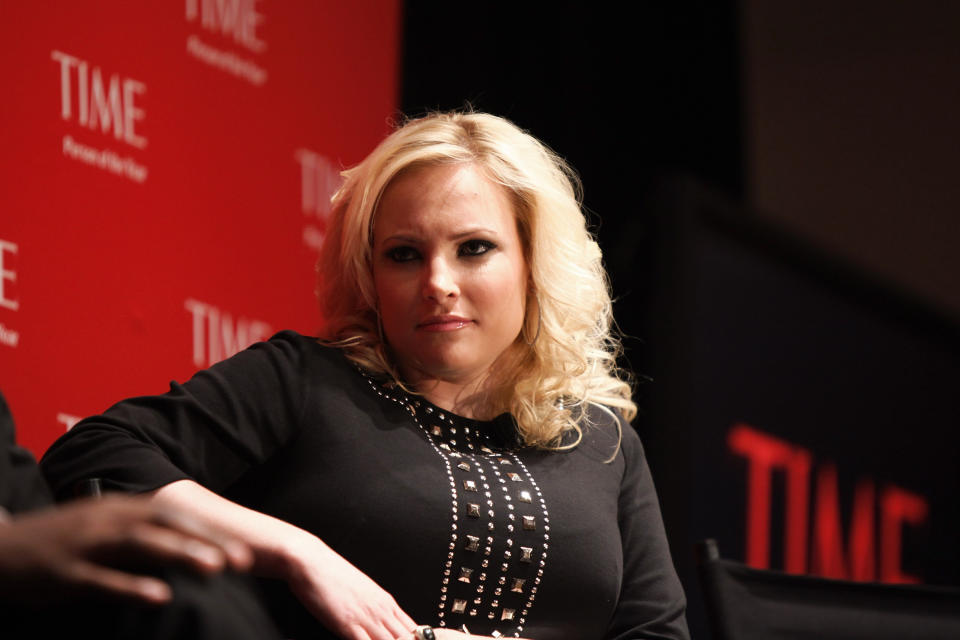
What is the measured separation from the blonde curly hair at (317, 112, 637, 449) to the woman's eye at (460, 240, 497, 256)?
10 cm

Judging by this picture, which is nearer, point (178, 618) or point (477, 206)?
point (178, 618)

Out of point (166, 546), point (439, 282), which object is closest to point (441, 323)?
point (439, 282)

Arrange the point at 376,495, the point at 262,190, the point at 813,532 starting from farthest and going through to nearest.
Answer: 1. the point at 813,532
2. the point at 262,190
3. the point at 376,495

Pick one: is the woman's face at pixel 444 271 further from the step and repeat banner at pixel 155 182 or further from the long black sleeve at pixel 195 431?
the step and repeat banner at pixel 155 182

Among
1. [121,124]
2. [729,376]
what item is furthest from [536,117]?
[121,124]

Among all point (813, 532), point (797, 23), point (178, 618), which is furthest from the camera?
point (797, 23)

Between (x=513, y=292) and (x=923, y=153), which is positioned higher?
(x=923, y=153)

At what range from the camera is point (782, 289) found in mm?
3928

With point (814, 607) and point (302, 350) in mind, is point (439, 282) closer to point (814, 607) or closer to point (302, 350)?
point (302, 350)

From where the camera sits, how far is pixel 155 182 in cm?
238

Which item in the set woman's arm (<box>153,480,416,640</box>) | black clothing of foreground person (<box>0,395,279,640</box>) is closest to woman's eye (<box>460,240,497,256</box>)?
woman's arm (<box>153,480,416,640</box>)

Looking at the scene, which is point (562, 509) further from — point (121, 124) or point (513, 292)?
point (121, 124)

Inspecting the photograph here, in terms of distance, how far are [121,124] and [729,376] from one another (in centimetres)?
203

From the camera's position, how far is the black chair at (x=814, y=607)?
1671 millimetres
